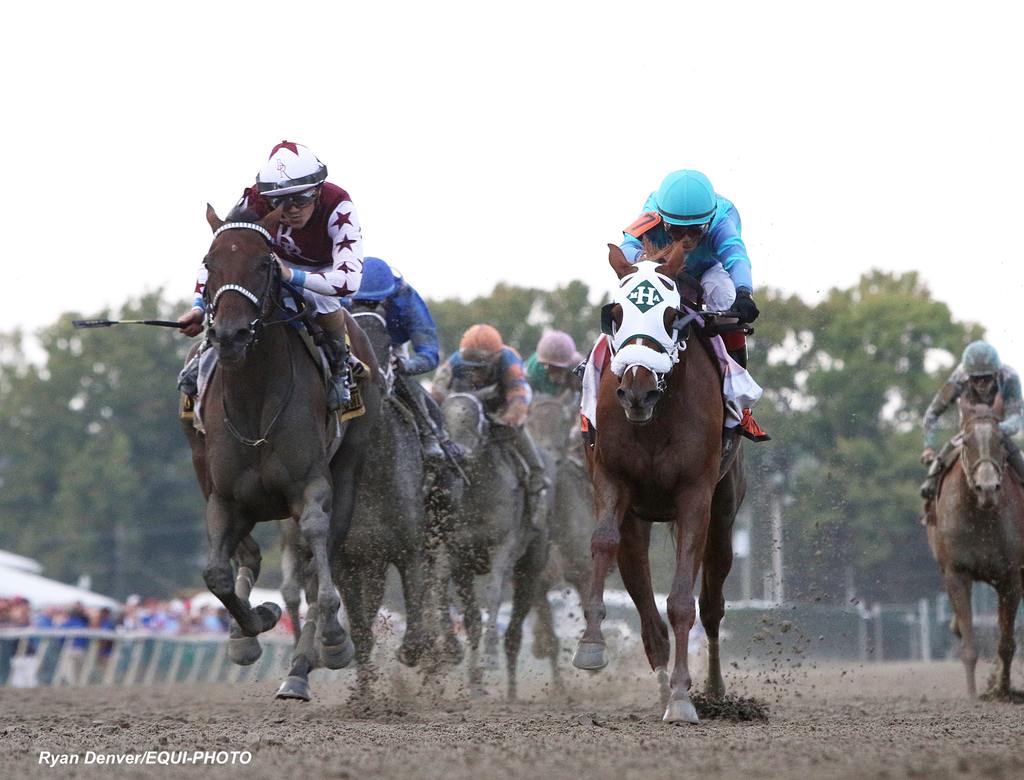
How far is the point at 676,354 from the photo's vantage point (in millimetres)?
9406

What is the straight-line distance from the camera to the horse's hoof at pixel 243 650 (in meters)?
10.4

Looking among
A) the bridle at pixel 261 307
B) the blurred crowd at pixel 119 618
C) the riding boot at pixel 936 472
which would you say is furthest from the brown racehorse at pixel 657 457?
the blurred crowd at pixel 119 618

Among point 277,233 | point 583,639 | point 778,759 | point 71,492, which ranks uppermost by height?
point 71,492

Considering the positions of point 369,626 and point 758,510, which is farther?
point 758,510

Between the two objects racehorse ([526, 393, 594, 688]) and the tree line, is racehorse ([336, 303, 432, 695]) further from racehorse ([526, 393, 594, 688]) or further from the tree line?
the tree line

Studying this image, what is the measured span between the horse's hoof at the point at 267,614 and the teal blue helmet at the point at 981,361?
7.23m

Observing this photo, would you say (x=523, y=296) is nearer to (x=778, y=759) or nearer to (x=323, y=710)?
(x=323, y=710)

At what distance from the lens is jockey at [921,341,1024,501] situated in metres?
14.8

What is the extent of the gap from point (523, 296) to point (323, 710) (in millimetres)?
42278

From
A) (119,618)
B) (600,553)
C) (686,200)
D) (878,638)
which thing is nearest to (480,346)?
(686,200)

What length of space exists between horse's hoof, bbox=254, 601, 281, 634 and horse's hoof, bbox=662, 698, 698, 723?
2.66 metres

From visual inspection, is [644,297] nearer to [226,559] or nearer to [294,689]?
[226,559]

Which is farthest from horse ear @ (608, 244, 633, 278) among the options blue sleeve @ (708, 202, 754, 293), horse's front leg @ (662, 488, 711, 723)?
horse's front leg @ (662, 488, 711, 723)

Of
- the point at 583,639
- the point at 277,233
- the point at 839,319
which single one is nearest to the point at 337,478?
the point at 277,233
